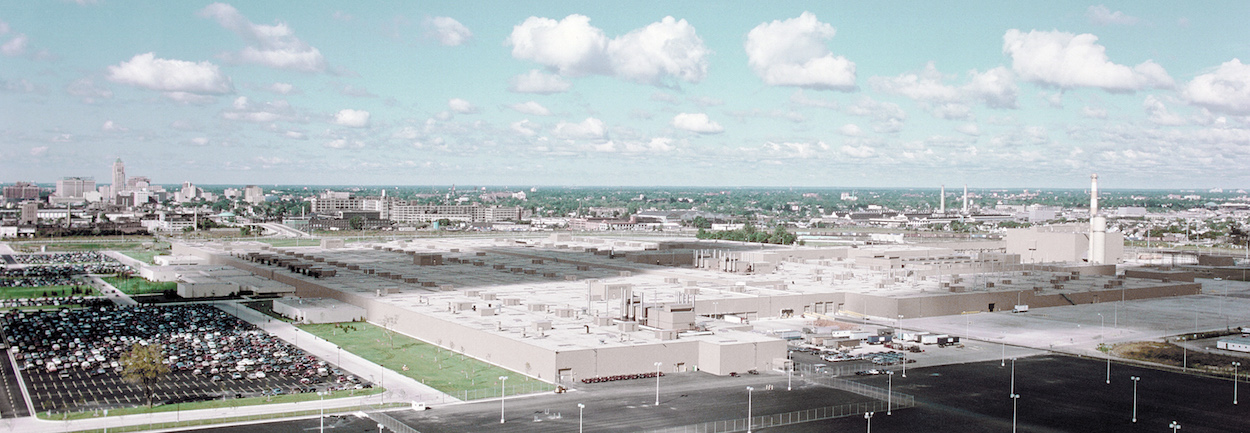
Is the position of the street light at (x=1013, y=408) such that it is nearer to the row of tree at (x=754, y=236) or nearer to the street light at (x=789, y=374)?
the street light at (x=789, y=374)

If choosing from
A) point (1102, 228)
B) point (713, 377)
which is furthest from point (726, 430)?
point (1102, 228)

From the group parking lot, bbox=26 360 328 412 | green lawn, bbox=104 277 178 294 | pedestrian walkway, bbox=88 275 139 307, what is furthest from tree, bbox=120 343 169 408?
green lawn, bbox=104 277 178 294

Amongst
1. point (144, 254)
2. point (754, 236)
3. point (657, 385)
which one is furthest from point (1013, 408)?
point (144, 254)

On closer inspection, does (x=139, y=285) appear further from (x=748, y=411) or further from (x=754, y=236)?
(x=754, y=236)

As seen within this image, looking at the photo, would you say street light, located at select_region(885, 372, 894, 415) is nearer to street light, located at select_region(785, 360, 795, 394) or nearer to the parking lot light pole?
street light, located at select_region(785, 360, 795, 394)

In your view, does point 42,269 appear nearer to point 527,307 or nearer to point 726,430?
point 527,307

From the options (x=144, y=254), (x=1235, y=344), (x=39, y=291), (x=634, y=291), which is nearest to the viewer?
(x=1235, y=344)
